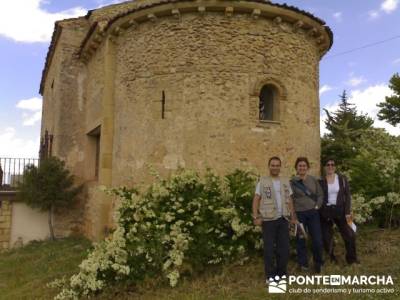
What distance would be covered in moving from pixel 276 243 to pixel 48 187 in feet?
28.7

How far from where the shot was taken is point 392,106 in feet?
66.1

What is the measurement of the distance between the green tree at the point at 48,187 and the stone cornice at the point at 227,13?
4.78 meters

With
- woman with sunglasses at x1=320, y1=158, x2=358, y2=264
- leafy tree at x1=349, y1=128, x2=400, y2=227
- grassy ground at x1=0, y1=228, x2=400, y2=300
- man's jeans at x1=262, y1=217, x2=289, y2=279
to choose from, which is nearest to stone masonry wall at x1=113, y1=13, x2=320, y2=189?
leafy tree at x1=349, y1=128, x2=400, y2=227

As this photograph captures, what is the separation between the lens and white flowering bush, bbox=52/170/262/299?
619cm

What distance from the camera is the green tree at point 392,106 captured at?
64.7 feet

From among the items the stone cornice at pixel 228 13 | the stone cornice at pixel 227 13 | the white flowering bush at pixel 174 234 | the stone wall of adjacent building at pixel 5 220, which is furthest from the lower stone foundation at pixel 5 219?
the white flowering bush at pixel 174 234

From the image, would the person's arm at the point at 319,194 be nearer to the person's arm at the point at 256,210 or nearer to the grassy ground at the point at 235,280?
the person's arm at the point at 256,210

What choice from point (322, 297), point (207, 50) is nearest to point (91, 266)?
point (322, 297)

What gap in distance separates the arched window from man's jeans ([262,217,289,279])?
15.0 feet

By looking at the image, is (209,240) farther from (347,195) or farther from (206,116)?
(206,116)

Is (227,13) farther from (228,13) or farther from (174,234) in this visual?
(174,234)

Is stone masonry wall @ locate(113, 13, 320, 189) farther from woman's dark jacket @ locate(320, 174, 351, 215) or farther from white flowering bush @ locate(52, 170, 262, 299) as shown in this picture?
woman's dark jacket @ locate(320, 174, 351, 215)

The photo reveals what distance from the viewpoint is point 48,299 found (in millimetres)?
6781

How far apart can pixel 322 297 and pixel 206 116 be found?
5.11 m
